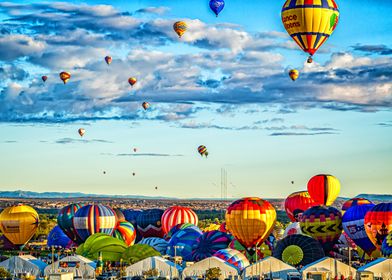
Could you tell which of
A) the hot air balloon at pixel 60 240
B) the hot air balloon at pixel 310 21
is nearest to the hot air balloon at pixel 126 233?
the hot air balloon at pixel 60 240

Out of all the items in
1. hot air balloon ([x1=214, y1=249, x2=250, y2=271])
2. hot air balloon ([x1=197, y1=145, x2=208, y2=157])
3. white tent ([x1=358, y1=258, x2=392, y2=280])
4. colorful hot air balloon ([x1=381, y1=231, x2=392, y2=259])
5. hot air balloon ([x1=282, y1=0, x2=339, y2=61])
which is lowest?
white tent ([x1=358, y1=258, x2=392, y2=280])

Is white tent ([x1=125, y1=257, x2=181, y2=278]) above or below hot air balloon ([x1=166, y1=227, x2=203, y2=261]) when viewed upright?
below

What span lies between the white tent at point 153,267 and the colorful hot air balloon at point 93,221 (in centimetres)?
1335

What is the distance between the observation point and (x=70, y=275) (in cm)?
3819

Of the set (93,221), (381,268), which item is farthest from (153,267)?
(93,221)

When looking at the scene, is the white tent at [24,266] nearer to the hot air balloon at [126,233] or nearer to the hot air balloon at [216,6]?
the hot air balloon at [126,233]

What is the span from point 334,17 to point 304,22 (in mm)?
1973

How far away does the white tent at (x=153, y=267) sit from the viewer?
148 ft

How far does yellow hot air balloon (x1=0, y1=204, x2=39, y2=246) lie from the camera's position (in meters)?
62.1

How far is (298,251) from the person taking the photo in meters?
47.7

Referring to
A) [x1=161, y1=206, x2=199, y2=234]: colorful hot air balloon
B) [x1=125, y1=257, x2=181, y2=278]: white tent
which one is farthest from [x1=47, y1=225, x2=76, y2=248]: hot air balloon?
[x1=125, y1=257, x2=181, y2=278]: white tent

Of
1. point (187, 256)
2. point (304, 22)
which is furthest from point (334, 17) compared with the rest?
point (187, 256)

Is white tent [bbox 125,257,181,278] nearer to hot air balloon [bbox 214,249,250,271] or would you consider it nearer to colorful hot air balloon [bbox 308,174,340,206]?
hot air balloon [bbox 214,249,250,271]

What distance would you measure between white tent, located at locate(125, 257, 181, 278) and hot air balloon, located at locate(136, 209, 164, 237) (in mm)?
20385
